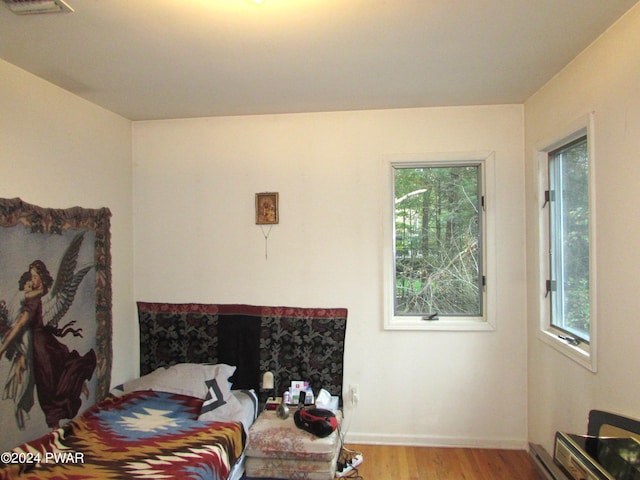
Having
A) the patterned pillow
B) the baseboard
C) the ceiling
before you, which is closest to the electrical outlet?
the baseboard

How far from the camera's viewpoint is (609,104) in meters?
1.78

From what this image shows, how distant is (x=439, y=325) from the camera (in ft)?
9.27

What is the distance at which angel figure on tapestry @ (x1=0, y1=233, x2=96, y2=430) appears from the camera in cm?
207

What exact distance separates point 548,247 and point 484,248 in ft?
1.40

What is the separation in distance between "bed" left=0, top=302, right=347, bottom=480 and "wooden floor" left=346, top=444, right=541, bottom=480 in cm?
53

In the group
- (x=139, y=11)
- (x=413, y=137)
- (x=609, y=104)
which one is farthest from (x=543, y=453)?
(x=139, y=11)

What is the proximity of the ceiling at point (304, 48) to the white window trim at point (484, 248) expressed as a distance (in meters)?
0.40

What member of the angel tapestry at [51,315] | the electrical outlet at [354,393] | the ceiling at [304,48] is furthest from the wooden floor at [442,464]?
the ceiling at [304,48]

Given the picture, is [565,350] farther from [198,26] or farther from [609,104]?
[198,26]

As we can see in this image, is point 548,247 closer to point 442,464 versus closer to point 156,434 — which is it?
point 442,464

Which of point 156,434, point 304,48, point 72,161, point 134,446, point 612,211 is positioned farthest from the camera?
point 72,161

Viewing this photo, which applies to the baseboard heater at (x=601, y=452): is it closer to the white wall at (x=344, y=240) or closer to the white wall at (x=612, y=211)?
the white wall at (x=612, y=211)

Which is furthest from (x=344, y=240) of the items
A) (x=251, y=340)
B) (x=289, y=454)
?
(x=289, y=454)

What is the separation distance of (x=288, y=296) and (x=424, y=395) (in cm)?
128
